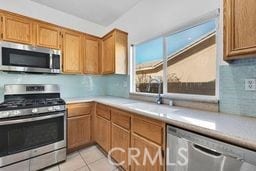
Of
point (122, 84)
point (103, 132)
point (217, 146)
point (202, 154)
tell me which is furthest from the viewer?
point (122, 84)

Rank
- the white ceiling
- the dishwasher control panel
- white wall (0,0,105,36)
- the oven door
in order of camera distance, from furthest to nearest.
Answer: the white ceiling, white wall (0,0,105,36), the oven door, the dishwasher control panel

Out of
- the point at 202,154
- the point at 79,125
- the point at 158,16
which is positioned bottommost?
the point at 79,125

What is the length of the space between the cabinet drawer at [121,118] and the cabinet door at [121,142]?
0.21 feet

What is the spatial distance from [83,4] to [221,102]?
108 inches

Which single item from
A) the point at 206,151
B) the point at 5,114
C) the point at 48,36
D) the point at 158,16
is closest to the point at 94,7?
the point at 48,36

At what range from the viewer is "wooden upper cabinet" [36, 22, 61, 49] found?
250 centimetres

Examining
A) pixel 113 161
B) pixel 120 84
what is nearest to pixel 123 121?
pixel 113 161

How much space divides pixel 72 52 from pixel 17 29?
90 cm

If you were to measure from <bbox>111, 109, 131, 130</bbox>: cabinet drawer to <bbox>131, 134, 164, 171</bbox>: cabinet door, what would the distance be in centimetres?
18

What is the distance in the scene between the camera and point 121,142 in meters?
1.99

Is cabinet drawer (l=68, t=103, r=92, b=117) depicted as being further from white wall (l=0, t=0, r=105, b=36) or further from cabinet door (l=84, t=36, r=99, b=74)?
white wall (l=0, t=0, r=105, b=36)

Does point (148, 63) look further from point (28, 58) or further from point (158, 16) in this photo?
point (28, 58)

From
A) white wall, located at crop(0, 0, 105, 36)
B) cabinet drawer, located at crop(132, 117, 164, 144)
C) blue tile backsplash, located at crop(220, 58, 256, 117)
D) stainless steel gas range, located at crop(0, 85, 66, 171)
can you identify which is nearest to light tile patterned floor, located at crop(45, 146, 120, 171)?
stainless steel gas range, located at crop(0, 85, 66, 171)

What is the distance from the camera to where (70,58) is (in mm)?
2893
